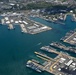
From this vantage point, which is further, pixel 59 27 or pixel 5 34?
pixel 59 27

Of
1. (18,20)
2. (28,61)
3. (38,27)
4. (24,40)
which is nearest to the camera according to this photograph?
(28,61)

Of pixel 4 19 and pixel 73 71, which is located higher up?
pixel 4 19

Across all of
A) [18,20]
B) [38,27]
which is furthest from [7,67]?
[18,20]

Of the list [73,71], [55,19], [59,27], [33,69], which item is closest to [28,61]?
[33,69]

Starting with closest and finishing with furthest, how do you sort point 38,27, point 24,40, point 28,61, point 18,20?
point 28,61, point 24,40, point 38,27, point 18,20

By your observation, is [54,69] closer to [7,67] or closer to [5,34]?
[7,67]

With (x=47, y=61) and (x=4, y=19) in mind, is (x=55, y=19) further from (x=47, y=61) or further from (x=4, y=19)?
(x=47, y=61)
